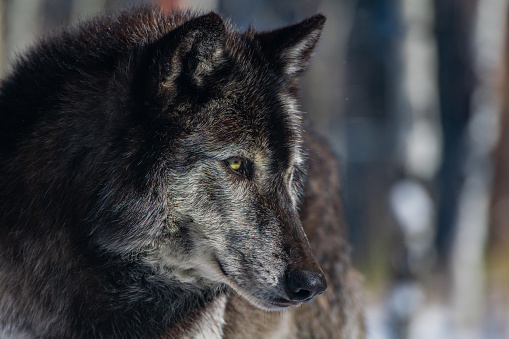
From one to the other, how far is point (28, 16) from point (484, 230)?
10139 mm

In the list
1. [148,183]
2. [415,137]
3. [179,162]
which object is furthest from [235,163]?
[415,137]

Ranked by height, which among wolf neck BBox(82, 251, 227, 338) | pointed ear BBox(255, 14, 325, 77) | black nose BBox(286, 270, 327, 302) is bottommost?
wolf neck BBox(82, 251, 227, 338)

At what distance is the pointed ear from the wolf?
0.04 ft

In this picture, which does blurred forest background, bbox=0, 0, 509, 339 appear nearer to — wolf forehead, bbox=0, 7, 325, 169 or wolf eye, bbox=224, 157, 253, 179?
wolf forehead, bbox=0, 7, 325, 169

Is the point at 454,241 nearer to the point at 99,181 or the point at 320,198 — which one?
the point at 320,198

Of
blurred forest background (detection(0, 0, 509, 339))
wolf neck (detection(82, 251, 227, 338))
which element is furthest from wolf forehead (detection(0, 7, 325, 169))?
wolf neck (detection(82, 251, 227, 338))

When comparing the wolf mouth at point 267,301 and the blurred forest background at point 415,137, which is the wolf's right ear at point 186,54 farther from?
the blurred forest background at point 415,137

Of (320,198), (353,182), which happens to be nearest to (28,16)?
(353,182)

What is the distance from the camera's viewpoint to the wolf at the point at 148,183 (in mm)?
2438

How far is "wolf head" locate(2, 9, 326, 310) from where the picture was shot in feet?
7.97

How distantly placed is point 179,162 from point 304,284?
27.1 inches

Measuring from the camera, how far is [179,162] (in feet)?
8.07

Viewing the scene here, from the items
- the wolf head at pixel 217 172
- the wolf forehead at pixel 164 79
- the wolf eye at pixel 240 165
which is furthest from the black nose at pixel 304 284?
the wolf forehead at pixel 164 79

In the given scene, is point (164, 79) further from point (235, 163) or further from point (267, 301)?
point (267, 301)
